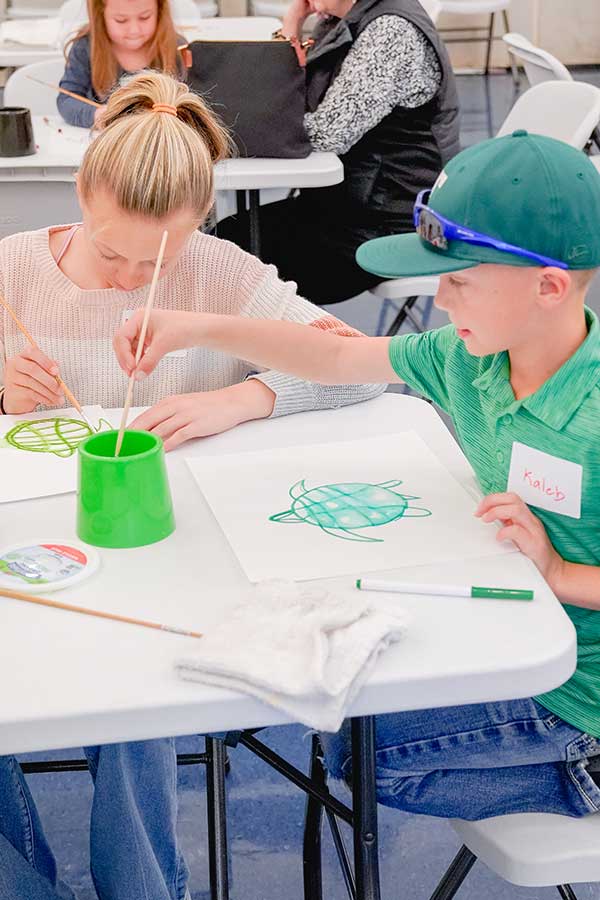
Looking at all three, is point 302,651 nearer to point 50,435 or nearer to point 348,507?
point 348,507

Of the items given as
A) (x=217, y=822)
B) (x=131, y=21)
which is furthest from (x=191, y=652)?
(x=131, y=21)

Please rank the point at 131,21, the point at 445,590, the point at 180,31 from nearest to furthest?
the point at 445,590 < the point at 131,21 < the point at 180,31

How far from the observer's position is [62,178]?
104 inches

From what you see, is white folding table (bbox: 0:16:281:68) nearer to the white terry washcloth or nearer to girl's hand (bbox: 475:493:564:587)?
girl's hand (bbox: 475:493:564:587)

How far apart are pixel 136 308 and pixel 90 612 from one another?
0.68 meters

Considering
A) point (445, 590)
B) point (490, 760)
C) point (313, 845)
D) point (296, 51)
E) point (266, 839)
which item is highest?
point (296, 51)

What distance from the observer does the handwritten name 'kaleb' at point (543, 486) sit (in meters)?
1.07

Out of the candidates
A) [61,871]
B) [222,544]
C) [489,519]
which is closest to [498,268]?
[489,519]

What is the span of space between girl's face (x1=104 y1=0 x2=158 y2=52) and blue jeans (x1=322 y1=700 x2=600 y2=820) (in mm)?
2453

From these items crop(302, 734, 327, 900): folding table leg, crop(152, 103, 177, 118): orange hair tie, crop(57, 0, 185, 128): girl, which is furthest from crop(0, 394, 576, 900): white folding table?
crop(57, 0, 185, 128): girl

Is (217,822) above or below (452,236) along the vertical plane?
below

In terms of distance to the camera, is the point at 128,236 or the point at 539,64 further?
the point at 539,64

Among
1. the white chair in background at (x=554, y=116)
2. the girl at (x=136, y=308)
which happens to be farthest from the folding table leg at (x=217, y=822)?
the white chair in background at (x=554, y=116)

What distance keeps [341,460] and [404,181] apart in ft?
5.61
